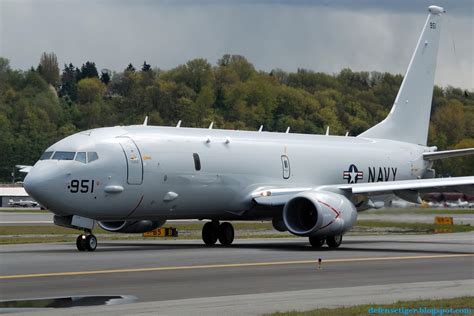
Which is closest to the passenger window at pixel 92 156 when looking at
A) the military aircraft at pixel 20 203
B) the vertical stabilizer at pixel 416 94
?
the vertical stabilizer at pixel 416 94

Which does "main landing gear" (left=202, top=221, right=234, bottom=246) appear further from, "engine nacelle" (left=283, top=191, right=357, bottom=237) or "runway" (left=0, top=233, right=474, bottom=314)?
"engine nacelle" (left=283, top=191, right=357, bottom=237)

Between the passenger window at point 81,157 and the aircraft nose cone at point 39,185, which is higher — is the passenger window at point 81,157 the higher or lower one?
the higher one

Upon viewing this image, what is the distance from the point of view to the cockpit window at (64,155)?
116 feet

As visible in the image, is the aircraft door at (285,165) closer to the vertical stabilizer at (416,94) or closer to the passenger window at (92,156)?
the vertical stabilizer at (416,94)

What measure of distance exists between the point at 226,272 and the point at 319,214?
34.3 feet

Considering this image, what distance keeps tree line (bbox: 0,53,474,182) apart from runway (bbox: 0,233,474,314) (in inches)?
1904

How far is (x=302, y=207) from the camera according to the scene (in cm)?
3934

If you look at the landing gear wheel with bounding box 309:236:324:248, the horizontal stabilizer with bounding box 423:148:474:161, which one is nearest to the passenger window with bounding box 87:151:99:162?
the landing gear wheel with bounding box 309:236:324:248

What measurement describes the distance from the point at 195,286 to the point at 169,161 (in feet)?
46.4

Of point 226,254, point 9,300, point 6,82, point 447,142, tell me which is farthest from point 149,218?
point 6,82

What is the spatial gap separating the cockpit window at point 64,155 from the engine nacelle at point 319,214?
7707mm

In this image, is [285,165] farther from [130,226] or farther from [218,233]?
[130,226]

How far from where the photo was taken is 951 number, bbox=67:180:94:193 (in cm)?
3491

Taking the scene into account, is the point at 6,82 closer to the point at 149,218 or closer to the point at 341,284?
the point at 149,218
